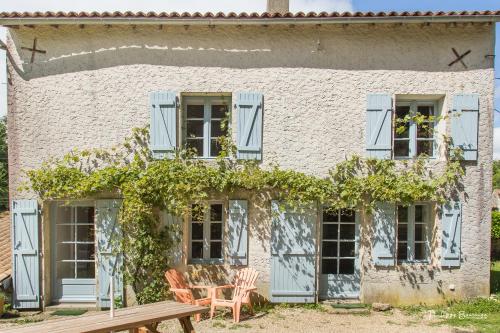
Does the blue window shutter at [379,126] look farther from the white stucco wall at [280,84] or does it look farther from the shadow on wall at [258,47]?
the shadow on wall at [258,47]

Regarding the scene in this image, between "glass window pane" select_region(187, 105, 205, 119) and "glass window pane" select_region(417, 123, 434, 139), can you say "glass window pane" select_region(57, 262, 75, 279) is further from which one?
"glass window pane" select_region(417, 123, 434, 139)

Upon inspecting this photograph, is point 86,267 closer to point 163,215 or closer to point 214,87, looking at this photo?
point 163,215

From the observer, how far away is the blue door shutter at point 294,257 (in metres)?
6.05

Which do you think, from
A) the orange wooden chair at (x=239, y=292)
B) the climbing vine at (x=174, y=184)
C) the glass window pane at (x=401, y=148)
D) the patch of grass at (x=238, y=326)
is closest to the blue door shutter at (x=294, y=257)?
the climbing vine at (x=174, y=184)

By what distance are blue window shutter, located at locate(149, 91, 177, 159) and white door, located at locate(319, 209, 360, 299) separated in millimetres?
3160

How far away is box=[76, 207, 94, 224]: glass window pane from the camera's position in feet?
20.8

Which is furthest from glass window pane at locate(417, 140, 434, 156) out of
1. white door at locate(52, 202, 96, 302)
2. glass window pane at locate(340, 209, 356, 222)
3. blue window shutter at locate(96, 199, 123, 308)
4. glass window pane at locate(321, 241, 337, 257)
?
white door at locate(52, 202, 96, 302)

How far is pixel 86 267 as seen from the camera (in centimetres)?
633

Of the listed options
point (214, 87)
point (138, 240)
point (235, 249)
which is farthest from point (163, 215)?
Result: point (214, 87)

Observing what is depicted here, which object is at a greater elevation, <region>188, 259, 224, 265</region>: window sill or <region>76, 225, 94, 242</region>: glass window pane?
<region>76, 225, 94, 242</region>: glass window pane

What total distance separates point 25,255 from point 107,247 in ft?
4.77

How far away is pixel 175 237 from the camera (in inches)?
239

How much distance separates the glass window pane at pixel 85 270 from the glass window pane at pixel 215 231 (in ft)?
7.64

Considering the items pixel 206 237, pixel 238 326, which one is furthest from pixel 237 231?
pixel 238 326
